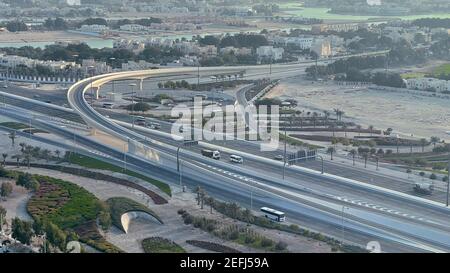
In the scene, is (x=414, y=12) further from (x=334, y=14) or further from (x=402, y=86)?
(x=402, y=86)

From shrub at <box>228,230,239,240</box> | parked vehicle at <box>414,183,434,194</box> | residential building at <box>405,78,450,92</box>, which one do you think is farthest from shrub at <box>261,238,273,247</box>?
residential building at <box>405,78,450,92</box>

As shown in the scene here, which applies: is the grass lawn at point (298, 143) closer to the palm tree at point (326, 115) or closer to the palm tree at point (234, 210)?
the palm tree at point (326, 115)

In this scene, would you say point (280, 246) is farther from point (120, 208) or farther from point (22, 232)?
point (22, 232)

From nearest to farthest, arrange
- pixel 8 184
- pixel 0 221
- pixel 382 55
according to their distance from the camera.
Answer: pixel 0 221, pixel 8 184, pixel 382 55

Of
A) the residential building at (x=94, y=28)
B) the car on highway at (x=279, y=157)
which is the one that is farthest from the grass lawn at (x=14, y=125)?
the residential building at (x=94, y=28)

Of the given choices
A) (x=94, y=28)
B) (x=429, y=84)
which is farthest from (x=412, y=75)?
(x=94, y=28)
